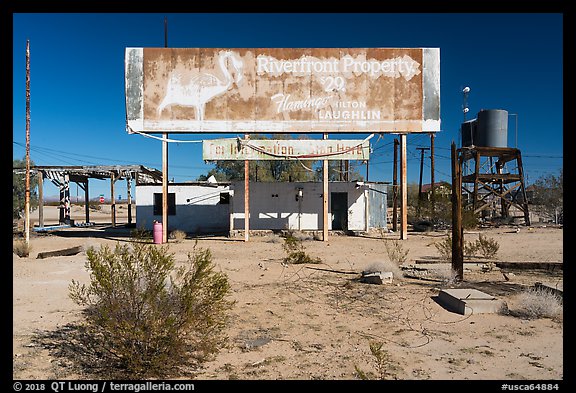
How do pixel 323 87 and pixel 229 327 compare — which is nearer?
pixel 229 327

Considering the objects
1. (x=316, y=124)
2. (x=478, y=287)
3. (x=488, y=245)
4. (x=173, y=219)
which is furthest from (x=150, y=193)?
(x=478, y=287)

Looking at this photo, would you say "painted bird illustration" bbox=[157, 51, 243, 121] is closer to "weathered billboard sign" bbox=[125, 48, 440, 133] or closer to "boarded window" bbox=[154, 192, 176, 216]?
"weathered billboard sign" bbox=[125, 48, 440, 133]

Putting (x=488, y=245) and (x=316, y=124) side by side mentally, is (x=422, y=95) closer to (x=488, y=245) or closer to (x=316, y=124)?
(x=316, y=124)

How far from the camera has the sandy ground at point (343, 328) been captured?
15.4 feet

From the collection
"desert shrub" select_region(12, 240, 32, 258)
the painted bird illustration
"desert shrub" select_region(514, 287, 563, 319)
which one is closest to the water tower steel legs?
the painted bird illustration

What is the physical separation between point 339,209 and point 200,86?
1062 cm

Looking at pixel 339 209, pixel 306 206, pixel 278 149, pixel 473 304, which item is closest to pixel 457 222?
pixel 473 304

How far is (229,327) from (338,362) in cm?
209

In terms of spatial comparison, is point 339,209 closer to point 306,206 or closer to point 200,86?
point 306,206

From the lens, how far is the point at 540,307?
6695 millimetres

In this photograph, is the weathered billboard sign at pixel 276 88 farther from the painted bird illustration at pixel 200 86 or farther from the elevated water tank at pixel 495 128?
the elevated water tank at pixel 495 128

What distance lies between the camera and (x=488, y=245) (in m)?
13.6

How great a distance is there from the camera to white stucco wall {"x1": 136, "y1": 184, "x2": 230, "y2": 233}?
86.9ft

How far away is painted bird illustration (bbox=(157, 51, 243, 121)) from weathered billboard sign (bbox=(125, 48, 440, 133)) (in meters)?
0.05
